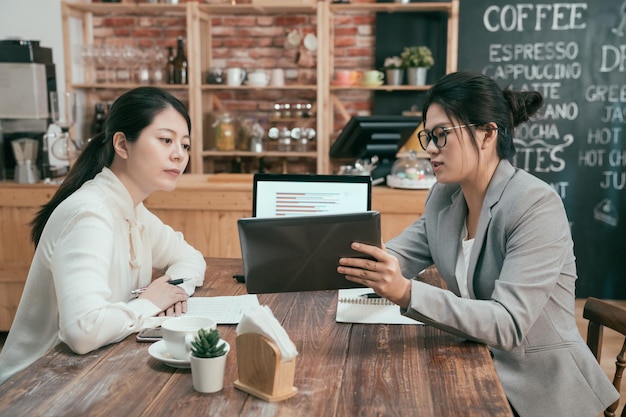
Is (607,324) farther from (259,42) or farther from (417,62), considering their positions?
(259,42)

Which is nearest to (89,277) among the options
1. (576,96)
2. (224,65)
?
(224,65)

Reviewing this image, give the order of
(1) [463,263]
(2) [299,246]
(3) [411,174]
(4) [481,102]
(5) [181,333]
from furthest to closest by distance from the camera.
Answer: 1. (3) [411,174]
2. (1) [463,263]
3. (4) [481,102]
4. (2) [299,246]
5. (5) [181,333]

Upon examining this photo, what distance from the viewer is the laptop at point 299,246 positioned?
1.57 metres

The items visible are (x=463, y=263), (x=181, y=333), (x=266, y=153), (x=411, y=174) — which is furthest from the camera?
(x=266, y=153)

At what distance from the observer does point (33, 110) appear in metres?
4.03

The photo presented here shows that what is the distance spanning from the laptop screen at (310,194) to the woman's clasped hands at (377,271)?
732 mm

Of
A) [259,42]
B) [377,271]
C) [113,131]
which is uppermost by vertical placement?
[259,42]

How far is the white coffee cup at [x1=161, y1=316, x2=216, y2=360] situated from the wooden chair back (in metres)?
1.03

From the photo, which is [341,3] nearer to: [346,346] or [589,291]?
[589,291]

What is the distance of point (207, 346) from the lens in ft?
4.47

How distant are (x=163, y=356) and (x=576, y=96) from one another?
409 centimetres

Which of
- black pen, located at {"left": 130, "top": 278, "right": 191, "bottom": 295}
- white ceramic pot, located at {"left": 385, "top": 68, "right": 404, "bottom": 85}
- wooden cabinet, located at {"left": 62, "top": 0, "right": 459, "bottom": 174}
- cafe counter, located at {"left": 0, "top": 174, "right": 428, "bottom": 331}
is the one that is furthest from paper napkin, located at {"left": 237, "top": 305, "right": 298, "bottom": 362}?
white ceramic pot, located at {"left": 385, "top": 68, "right": 404, "bottom": 85}

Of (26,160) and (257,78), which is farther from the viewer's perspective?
(257,78)

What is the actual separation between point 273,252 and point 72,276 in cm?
49
